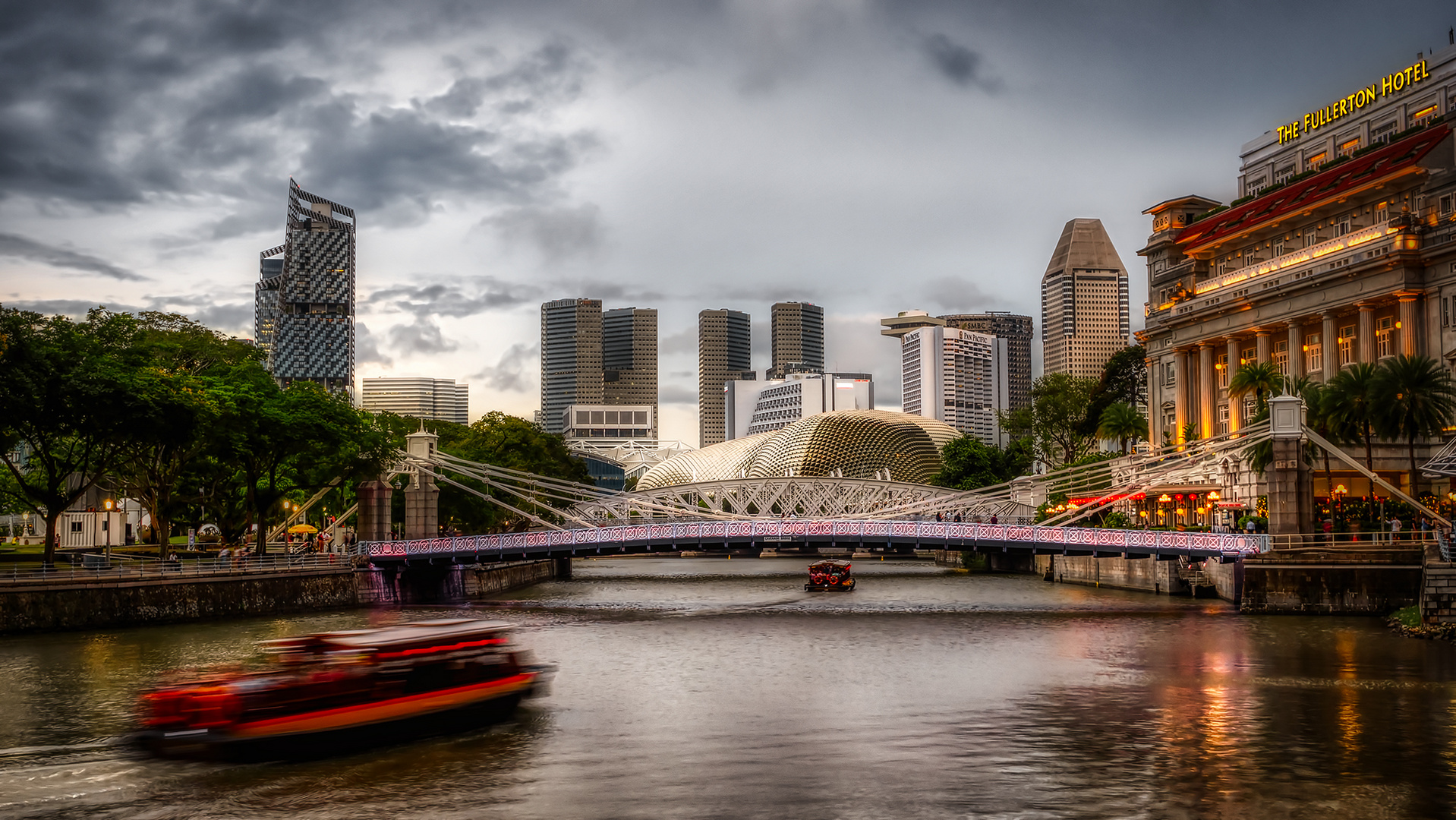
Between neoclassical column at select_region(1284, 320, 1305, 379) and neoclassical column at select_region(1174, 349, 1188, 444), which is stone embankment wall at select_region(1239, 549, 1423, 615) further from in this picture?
neoclassical column at select_region(1174, 349, 1188, 444)

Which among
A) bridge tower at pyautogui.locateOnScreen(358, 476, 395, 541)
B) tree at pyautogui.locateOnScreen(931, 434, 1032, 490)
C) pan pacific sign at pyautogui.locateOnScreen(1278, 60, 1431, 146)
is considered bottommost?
bridge tower at pyautogui.locateOnScreen(358, 476, 395, 541)

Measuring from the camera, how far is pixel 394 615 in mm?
59312

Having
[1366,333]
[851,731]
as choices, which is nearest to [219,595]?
[851,731]

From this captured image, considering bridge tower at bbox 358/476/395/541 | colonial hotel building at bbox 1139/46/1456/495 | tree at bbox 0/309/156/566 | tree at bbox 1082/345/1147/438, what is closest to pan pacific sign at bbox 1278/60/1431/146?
colonial hotel building at bbox 1139/46/1456/495

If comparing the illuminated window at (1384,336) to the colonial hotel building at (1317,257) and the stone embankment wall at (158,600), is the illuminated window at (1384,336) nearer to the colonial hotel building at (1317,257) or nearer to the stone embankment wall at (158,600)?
the colonial hotel building at (1317,257)

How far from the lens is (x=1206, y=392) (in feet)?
339

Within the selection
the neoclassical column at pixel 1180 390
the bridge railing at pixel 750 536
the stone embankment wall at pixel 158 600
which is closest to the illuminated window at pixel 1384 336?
the neoclassical column at pixel 1180 390

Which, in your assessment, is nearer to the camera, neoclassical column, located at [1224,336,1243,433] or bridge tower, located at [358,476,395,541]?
bridge tower, located at [358,476,395,541]

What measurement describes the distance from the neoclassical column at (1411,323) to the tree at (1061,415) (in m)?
50.6

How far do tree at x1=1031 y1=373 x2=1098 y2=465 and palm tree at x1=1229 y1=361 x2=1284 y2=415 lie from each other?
42.5 metres

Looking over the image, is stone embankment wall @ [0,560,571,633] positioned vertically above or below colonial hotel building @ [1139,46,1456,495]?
below

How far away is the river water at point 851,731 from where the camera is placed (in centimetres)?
2291

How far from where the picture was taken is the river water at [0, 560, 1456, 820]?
22.9 meters

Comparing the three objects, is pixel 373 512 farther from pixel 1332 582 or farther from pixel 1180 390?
pixel 1180 390
